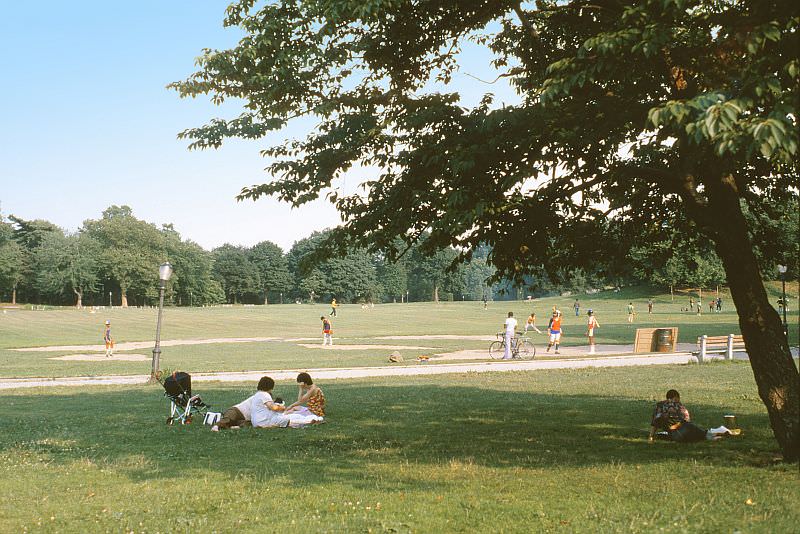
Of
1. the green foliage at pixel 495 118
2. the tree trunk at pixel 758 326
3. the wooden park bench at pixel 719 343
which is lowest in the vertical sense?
the wooden park bench at pixel 719 343

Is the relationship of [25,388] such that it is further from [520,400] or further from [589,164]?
[589,164]

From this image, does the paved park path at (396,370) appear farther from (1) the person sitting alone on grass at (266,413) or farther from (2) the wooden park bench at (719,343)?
(1) the person sitting alone on grass at (266,413)

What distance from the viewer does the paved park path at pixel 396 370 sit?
23109 mm

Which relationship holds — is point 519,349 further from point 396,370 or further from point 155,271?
point 155,271

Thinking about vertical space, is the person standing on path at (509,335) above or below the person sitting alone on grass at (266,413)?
above

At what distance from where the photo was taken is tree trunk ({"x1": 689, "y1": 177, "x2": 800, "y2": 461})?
927cm

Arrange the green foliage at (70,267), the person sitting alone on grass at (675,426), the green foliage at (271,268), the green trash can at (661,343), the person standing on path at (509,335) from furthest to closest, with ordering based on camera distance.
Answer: the green foliage at (271,268) → the green foliage at (70,267) → the green trash can at (661,343) → the person standing on path at (509,335) → the person sitting alone on grass at (675,426)

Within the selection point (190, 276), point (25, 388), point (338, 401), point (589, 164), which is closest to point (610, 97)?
point (589, 164)

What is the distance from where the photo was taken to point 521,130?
31.0 feet

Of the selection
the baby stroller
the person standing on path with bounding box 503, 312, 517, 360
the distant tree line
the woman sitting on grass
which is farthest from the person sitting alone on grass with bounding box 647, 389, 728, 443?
the distant tree line

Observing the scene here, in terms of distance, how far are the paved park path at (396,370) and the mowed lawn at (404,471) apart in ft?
21.6

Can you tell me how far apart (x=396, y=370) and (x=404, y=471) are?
1689 cm

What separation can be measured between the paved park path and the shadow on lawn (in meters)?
5.48

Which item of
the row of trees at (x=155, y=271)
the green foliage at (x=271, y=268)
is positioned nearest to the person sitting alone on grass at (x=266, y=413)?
the row of trees at (x=155, y=271)
